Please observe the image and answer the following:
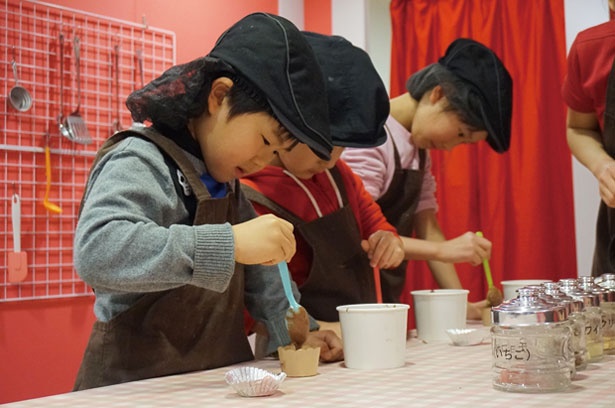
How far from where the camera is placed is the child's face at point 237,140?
46.4 inches

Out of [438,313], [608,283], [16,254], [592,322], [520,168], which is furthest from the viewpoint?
[520,168]

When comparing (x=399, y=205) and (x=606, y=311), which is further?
(x=399, y=205)

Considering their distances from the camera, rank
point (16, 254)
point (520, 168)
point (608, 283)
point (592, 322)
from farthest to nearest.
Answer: point (520, 168) < point (16, 254) < point (608, 283) < point (592, 322)

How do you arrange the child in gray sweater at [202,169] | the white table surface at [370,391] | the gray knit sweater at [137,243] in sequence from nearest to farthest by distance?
the white table surface at [370,391] → the gray knit sweater at [137,243] → the child in gray sweater at [202,169]

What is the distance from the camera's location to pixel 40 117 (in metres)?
2.34

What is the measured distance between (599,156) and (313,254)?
2.37ft

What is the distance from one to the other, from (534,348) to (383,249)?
0.72 meters

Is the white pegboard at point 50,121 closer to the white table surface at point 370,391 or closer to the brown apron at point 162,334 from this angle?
the brown apron at point 162,334

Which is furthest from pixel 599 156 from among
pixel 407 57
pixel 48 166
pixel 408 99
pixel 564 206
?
pixel 48 166

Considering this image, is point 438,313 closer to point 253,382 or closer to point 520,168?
point 253,382

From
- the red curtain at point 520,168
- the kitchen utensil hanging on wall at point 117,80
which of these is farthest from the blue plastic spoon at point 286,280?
the red curtain at point 520,168

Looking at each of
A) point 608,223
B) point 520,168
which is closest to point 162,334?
point 608,223

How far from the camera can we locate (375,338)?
1.12 meters

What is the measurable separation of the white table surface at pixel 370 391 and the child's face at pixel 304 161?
516 mm
